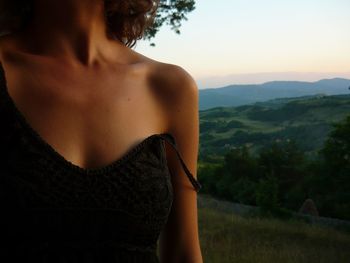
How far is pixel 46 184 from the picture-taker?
46.6 inches

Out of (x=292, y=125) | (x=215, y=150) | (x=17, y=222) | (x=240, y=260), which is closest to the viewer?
(x=17, y=222)

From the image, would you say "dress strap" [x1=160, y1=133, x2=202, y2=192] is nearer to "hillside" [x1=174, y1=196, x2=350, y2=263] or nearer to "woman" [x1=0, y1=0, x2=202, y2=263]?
"woman" [x1=0, y1=0, x2=202, y2=263]

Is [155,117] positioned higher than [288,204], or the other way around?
[155,117]

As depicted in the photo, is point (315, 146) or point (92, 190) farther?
point (315, 146)

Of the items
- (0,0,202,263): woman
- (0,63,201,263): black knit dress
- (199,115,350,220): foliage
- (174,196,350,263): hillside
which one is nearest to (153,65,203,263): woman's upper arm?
(0,0,202,263): woman

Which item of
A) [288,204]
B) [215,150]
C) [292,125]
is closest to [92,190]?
[288,204]

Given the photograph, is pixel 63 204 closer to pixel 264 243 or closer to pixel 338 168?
pixel 264 243

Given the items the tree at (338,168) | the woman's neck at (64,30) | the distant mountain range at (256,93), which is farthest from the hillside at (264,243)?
the distant mountain range at (256,93)

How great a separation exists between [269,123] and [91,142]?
84.1 metres

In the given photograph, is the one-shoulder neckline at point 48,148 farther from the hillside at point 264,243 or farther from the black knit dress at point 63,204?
the hillside at point 264,243

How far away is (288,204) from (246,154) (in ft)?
27.8

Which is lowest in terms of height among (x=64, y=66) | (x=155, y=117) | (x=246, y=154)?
(x=246, y=154)

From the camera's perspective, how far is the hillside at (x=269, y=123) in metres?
61.6

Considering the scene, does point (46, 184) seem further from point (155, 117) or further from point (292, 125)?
point (292, 125)
